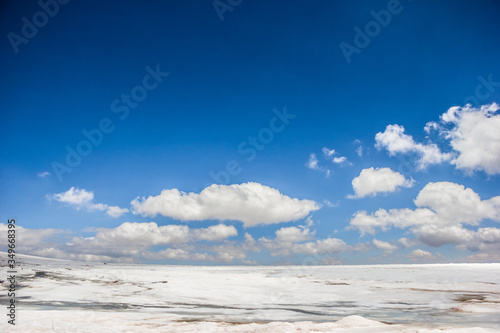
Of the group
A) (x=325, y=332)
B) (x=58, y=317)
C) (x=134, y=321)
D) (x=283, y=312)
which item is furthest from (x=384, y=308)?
(x=58, y=317)

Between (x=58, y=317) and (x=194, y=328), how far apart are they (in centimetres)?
609

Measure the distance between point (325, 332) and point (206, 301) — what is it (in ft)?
36.2

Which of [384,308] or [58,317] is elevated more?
[58,317]

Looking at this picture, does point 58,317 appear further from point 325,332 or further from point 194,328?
point 325,332

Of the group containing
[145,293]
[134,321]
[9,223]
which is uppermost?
[9,223]

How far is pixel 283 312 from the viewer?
15.0m

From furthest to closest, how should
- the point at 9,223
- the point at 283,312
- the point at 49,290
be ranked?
the point at 49,290
the point at 283,312
the point at 9,223

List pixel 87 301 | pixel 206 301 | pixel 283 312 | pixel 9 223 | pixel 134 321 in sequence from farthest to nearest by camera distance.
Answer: pixel 206 301 → pixel 87 301 → pixel 283 312 → pixel 9 223 → pixel 134 321

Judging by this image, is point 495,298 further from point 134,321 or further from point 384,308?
point 134,321

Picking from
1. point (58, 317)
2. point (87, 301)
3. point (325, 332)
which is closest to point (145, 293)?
point (87, 301)

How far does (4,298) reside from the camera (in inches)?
674

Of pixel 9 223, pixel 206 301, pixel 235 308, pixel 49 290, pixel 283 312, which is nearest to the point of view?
pixel 9 223

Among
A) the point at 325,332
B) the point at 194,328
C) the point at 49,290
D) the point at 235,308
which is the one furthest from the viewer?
the point at 49,290

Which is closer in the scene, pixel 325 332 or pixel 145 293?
pixel 325 332
